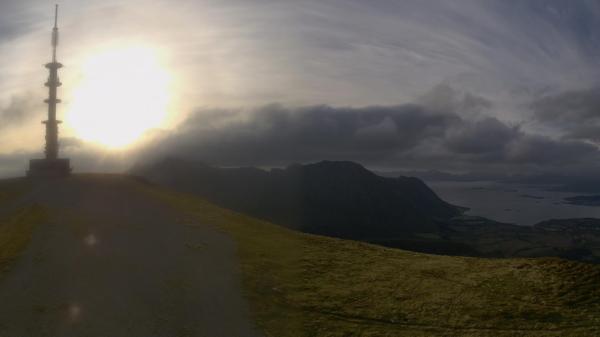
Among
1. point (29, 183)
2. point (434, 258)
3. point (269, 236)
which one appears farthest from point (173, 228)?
point (29, 183)

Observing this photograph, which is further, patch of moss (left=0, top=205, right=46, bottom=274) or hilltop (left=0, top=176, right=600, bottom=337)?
patch of moss (left=0, top=205, right=46, bottom=274)

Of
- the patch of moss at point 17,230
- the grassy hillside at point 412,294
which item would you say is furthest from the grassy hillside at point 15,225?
the grassy hillside at point 412,294

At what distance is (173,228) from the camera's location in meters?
42.7

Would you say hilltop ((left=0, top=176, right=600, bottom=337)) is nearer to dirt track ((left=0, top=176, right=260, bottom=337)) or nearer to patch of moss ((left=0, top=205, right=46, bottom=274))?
dirt track ((left=0, top=176, right=260, bottom=337))

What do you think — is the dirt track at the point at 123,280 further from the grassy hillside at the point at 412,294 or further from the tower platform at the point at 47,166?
the tower platform at the point at 47,166

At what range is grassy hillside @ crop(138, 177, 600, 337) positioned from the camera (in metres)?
25.2

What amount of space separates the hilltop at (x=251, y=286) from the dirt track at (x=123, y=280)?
0.10 m

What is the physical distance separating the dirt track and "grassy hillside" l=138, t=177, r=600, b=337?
2.58 meters

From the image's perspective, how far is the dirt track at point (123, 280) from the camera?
24406mm

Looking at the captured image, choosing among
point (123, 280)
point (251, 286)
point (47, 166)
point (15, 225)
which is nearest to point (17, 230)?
point (15, 225)

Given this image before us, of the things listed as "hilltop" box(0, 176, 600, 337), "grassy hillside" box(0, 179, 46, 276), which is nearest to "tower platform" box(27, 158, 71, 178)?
"grassy hillside" box(0, 179, 46, 276)

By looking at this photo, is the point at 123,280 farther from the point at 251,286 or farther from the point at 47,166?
the point at 47,166

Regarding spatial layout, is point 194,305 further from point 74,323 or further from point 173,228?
point 173,228

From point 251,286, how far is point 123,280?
8695 millimetres
